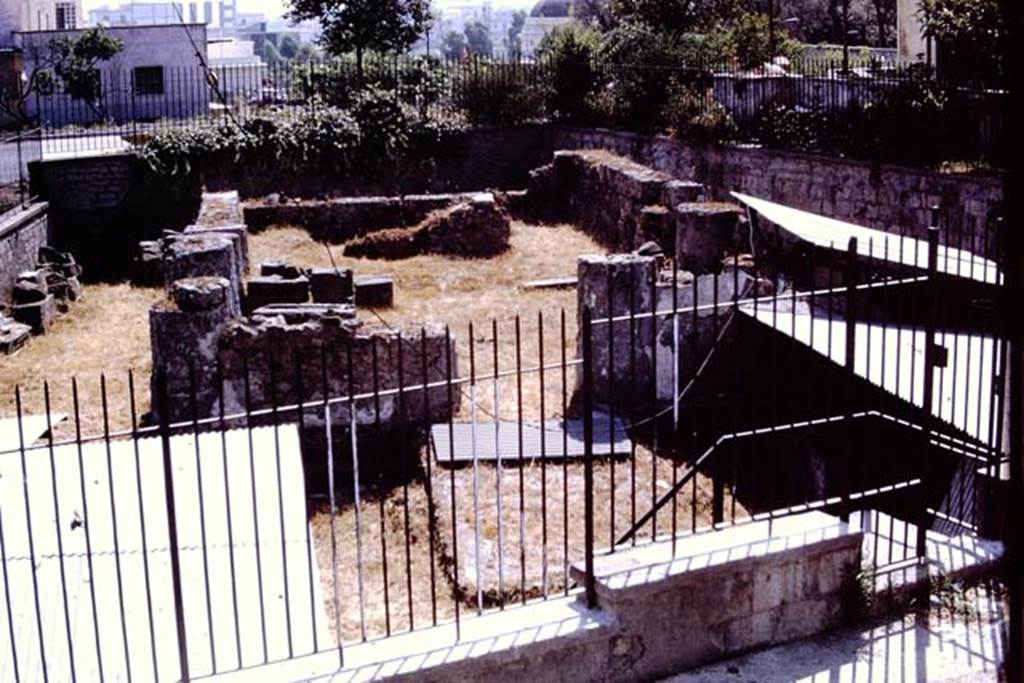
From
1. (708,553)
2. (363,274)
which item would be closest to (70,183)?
(363,274)

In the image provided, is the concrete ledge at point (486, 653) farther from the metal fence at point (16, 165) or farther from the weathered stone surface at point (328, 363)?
the metal fence at point (16, 165)

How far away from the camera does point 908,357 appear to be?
947 cm

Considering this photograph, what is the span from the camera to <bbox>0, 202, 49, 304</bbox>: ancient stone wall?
1694 cm

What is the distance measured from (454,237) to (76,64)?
24.7 metres

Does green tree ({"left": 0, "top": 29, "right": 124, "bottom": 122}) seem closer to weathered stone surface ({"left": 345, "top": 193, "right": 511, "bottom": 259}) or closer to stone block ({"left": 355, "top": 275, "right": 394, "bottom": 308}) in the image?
weathered stone surface ({"left": 345, "top": 193, "right": 511, "bottom": 259})

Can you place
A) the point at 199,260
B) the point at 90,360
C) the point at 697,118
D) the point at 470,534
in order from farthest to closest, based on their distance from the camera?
the point at 697,118 < the point at 90,360 < the point at 199,260 < the point at 470,534

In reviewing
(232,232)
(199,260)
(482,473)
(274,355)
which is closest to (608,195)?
(232,232)

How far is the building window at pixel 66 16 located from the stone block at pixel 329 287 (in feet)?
170

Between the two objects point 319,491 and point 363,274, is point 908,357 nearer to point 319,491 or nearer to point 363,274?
point 319,491

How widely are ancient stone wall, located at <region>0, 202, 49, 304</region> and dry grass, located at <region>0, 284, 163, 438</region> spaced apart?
0.94 meters

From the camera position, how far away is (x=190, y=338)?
10992 millimetres

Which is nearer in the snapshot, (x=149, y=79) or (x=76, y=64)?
(x=76, y=64)

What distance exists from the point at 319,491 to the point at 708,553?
5104 millimetres

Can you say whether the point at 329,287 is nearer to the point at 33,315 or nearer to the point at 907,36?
the point at 33,315
